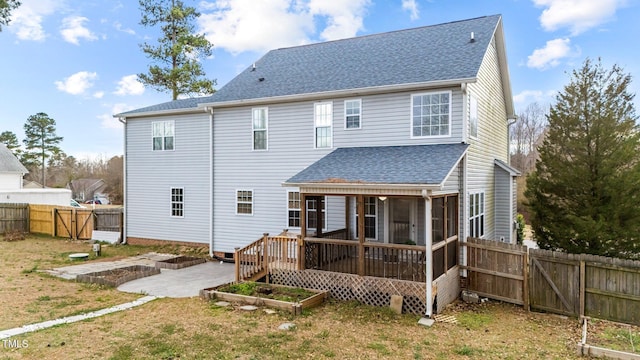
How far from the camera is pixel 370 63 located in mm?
13797

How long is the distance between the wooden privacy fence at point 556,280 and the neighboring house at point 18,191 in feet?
97.9

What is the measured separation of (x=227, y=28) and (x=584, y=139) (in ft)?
69.3

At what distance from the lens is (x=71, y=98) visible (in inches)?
1293

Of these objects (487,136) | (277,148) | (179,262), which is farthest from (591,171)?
(179,262)

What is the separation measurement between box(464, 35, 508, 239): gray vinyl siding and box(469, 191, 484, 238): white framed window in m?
0.24

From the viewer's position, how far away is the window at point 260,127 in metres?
14.2

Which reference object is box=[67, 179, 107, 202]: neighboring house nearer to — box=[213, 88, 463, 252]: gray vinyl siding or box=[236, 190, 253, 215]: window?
box=[213, 88, 463, 252]: gray vinyl siding

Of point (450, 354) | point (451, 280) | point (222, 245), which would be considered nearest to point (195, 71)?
point (222, 245)

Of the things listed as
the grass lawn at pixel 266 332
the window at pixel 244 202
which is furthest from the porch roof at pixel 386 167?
the window at pixel 244 202

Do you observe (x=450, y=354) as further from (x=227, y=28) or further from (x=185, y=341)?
(x=227, y=28)

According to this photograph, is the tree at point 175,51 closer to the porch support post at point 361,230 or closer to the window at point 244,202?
the window at point 244,202

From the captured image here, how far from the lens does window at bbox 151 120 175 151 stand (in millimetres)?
16422

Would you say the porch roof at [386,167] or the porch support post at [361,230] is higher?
the porch roof at [386,167]

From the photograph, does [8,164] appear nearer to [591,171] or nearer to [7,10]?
[7,10]
